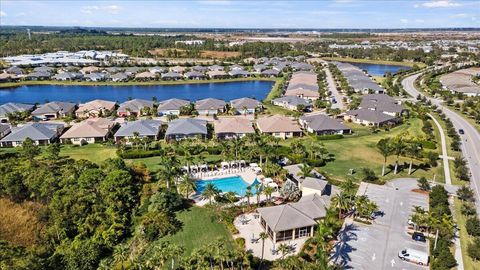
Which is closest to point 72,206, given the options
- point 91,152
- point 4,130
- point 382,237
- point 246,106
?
point 91,152

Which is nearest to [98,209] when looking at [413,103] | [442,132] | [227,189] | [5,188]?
[5,188]

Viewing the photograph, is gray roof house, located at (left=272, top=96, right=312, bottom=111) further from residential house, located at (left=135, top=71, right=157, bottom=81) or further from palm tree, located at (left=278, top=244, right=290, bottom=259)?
palm tree, located at (left=278, top=244, right=290, bottom=259)

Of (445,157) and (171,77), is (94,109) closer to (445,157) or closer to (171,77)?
(171,77)

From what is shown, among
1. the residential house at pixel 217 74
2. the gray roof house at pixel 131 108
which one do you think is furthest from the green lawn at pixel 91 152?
the residential house at pixel 217 74

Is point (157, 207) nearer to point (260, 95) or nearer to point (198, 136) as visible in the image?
point (198, 136)

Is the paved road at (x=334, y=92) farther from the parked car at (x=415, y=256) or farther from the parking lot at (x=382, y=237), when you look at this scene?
the parked car at (x=415, y=256)
